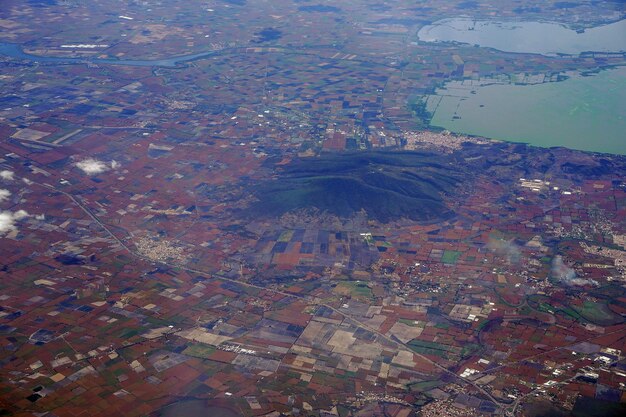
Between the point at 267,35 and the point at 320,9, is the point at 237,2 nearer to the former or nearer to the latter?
the point at 320,9

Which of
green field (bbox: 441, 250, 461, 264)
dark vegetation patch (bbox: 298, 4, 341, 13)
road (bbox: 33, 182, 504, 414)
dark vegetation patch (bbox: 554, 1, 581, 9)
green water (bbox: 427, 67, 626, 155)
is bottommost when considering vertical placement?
road (bbox: 33, 182, 504, 414)

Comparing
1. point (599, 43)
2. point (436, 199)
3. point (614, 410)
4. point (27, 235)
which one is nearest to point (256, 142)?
point (436, 199)

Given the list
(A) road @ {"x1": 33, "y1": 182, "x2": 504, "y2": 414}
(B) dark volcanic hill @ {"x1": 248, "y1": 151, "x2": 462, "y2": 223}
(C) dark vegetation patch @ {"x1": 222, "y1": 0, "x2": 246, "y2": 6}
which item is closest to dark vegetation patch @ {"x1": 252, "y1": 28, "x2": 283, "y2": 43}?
(C) dark vegetation patch @ {"x1": 222, "y1": 0, "x2": 246, "y2": 6}

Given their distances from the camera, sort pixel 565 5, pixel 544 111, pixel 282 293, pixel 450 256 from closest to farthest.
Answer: pixel 282 293 → pixel 450 256 → pixel 544 111 → pixel 565 5

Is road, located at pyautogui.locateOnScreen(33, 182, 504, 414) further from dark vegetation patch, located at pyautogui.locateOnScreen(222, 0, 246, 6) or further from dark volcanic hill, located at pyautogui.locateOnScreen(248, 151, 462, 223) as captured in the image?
dark vegetation patch, located at pyautogui.locateOnScreen(222, 0, 246, 6)

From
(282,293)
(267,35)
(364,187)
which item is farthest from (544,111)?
(267,35)

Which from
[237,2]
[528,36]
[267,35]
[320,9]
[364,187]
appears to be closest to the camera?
[364,187]

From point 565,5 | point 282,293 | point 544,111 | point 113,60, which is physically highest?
point 565,5
